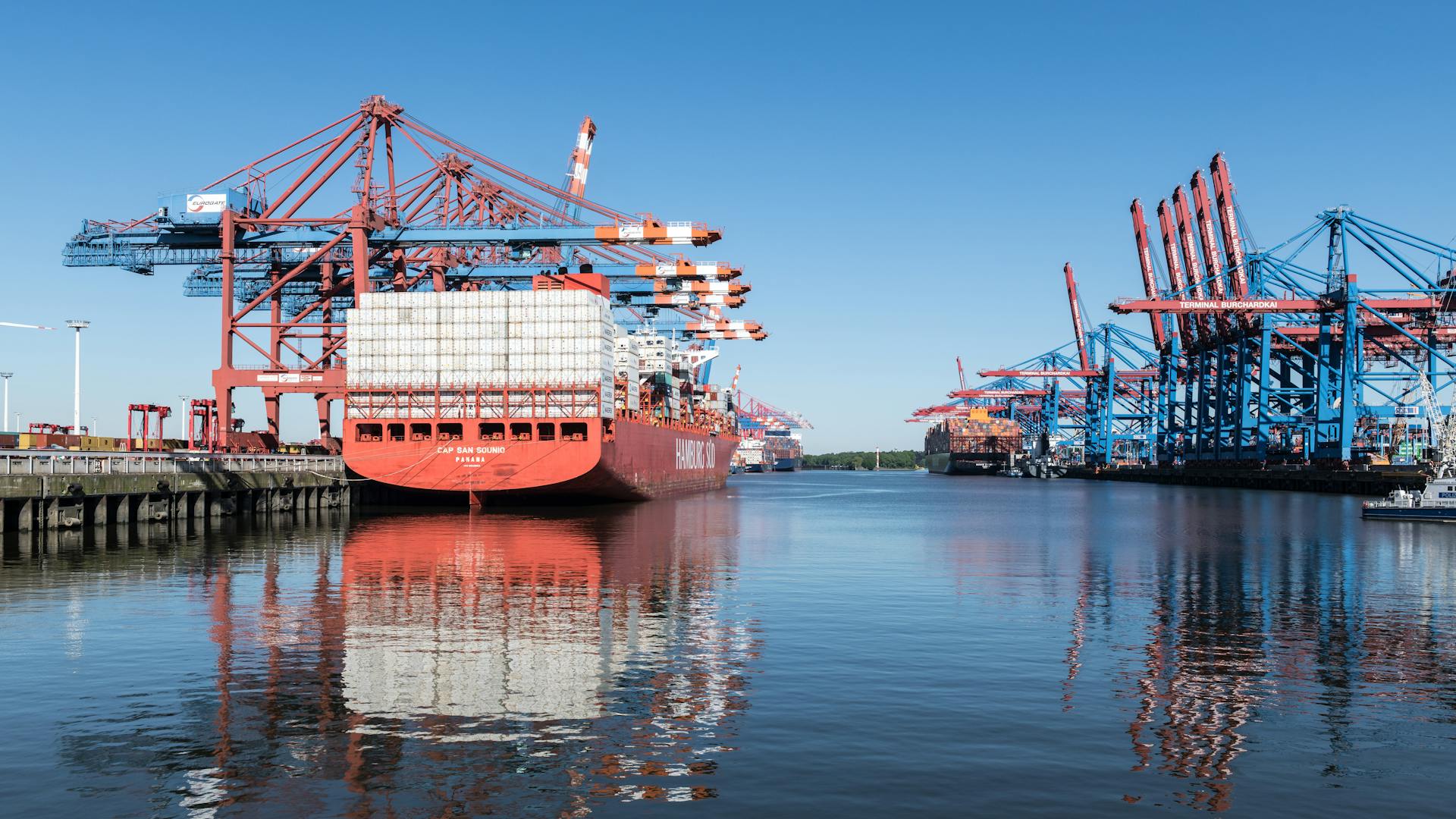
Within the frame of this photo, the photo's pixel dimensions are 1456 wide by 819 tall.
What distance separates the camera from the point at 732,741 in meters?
13.5

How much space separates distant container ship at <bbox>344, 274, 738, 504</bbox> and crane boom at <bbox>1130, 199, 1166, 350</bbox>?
98.4 meters

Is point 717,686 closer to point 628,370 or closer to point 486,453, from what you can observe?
point 486,453

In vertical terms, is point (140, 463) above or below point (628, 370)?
below

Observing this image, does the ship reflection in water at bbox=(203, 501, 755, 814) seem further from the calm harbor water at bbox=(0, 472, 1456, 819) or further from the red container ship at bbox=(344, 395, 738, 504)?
the red container ship at bbox=(344, 395, 738, 504)

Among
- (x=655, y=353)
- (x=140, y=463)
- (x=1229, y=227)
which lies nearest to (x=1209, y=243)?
(x=1229, y=227)

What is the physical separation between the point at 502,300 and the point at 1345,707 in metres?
52.4

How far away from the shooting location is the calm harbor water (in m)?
11.8

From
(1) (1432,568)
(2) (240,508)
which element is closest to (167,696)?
(1) (1432,568)

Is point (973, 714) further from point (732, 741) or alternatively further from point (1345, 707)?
point (1345, 707)

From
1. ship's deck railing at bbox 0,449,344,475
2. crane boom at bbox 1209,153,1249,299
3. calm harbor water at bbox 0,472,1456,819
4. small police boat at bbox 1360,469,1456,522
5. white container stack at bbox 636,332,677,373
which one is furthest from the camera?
crane boom at bbox 1209,153,1249,299

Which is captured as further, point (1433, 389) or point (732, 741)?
point (1433, 389)

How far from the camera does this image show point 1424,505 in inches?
2154

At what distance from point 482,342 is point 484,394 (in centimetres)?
284

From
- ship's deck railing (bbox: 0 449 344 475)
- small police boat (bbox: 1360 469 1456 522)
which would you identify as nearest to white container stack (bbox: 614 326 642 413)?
ship's deck railing (bbox: 0 449 344 475)
